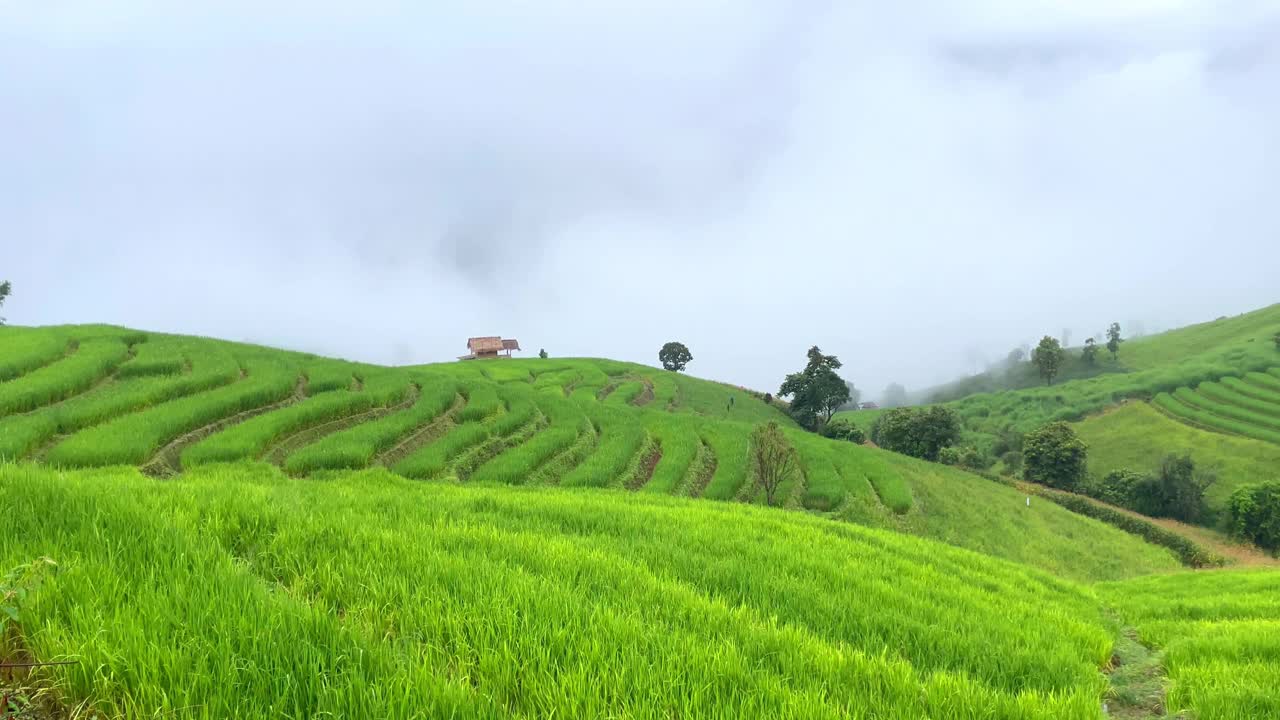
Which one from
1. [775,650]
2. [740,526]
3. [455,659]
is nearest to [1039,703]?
[775,650]

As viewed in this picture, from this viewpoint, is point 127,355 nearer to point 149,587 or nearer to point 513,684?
Result: point 149,587

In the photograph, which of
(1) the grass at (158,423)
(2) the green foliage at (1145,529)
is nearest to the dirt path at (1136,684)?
(1) the grass at (158,423)

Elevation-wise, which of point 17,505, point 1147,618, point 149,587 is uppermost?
point 17,505

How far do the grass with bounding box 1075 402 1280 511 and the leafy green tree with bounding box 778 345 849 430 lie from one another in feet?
112

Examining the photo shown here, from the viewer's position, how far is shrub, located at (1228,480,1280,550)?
119 ft

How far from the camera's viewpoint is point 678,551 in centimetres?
623

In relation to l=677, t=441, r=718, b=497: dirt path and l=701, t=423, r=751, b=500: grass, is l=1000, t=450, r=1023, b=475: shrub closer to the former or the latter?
l=701, t=423, r=751, b=500: grass

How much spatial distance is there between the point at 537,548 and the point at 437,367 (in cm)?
5973

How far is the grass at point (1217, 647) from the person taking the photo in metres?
4.02

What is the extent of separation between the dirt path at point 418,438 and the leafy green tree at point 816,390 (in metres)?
48.3

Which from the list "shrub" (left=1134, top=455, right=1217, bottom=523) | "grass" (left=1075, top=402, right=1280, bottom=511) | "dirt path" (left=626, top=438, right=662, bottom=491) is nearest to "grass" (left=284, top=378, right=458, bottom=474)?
Answer: "dirt path" (left=626, top=438, right=662, bottom=491)

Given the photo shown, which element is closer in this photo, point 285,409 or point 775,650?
point 775,650

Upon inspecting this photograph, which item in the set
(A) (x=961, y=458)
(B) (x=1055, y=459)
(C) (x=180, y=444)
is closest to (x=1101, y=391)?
(A) (x=961, y=458)

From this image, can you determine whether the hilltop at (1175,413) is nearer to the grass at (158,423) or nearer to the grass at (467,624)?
the grass at (467,624)
